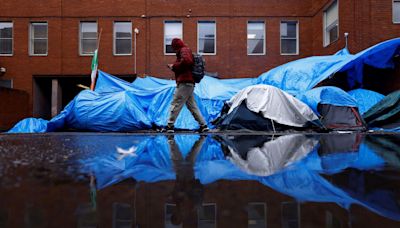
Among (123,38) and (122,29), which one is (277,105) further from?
(122,29)

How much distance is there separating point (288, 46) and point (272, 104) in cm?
1059

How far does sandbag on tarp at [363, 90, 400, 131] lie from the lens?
A: 26.1 ft

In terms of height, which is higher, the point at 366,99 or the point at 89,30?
the point at 89,30

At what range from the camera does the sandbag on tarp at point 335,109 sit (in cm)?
775

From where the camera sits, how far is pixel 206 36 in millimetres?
16953

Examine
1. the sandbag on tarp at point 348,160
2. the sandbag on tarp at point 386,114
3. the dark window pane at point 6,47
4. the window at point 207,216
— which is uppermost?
the dark window pane at point 6,47

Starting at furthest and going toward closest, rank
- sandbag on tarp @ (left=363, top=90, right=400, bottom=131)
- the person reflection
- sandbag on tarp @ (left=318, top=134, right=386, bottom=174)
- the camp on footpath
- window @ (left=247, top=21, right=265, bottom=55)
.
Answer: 1. window @ (left=247, top=21, right=265, bottom=55)
2. sandbag on tarp @ (left=363, top=90, right=400, bottom=131)
3. the camp on footpath
4. sandbag on tarp @ (left=318, top=134, right=386, bottom=174)
5. the person reflection

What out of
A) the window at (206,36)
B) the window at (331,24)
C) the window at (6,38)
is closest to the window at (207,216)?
the window at (331,24)

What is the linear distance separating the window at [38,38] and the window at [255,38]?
1063cm

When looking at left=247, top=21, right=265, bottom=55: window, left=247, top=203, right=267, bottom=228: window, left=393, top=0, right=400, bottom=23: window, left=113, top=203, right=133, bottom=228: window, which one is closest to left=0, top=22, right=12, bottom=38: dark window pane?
left=247, top=21, right=265, bottom=55: window

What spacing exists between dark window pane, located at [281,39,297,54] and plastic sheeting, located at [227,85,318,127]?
33.1 feet

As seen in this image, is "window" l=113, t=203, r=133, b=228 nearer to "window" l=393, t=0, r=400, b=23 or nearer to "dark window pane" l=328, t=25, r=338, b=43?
"window" l=393, t=0, r=400, b=23

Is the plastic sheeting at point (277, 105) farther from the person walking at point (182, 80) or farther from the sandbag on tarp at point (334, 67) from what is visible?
the sandbag on tarp at point (334, 67)

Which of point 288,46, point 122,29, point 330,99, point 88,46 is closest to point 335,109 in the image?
point 330,99
